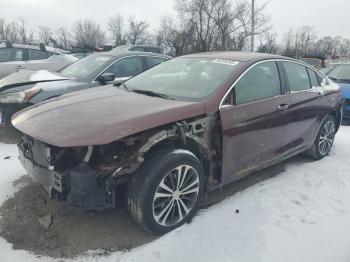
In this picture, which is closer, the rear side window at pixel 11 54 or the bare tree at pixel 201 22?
the rear side window at pixel 11 54

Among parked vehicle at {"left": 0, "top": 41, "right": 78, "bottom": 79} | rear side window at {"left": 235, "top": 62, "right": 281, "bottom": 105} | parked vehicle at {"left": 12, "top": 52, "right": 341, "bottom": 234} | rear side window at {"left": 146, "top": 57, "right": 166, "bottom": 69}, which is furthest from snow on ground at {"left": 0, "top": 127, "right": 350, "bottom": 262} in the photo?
A: parked vehicle at {"left": 0, "top": 41, "right": 78, "bottom": 79}

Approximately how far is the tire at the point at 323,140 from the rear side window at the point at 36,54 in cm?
842

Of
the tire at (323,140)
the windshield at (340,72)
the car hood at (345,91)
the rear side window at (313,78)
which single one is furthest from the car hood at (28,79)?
the windshield at (340,72)

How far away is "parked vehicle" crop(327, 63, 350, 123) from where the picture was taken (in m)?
8.33

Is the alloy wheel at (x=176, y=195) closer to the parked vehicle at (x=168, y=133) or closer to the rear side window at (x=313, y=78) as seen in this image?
the parked vehicle at (x=168, y=133)

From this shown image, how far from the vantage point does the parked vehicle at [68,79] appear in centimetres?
579

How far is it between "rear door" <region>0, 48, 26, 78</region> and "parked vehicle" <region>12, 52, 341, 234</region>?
6.96m

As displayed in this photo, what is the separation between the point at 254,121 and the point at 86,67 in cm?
417

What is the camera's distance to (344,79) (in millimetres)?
9258

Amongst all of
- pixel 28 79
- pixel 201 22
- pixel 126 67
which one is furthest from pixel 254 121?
pixel 201 22

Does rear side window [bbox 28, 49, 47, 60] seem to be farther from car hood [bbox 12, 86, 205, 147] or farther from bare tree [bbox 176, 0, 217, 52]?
bare tree [bbox 176, 0, 217, 52]

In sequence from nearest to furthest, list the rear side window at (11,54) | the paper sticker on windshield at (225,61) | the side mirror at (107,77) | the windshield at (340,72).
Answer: the paper sticker on windshield at (225,61), the side mirror at (107,77), the windshield at (340,72), the rear side window at (11,54)

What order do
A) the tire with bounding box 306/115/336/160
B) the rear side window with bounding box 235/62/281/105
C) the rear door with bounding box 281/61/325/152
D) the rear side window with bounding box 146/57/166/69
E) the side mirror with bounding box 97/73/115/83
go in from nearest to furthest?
1. the rear side window with bounding box 235/62/281/105
2. the rear door with bounding box 281/61/325/152
3. the tire with bounding box 306/115/336/160
4. the side mirror with bounding box 97/73/115/83
5. the rear side window with bounding box 146/57/166/69

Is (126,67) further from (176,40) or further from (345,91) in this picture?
(176,40)
